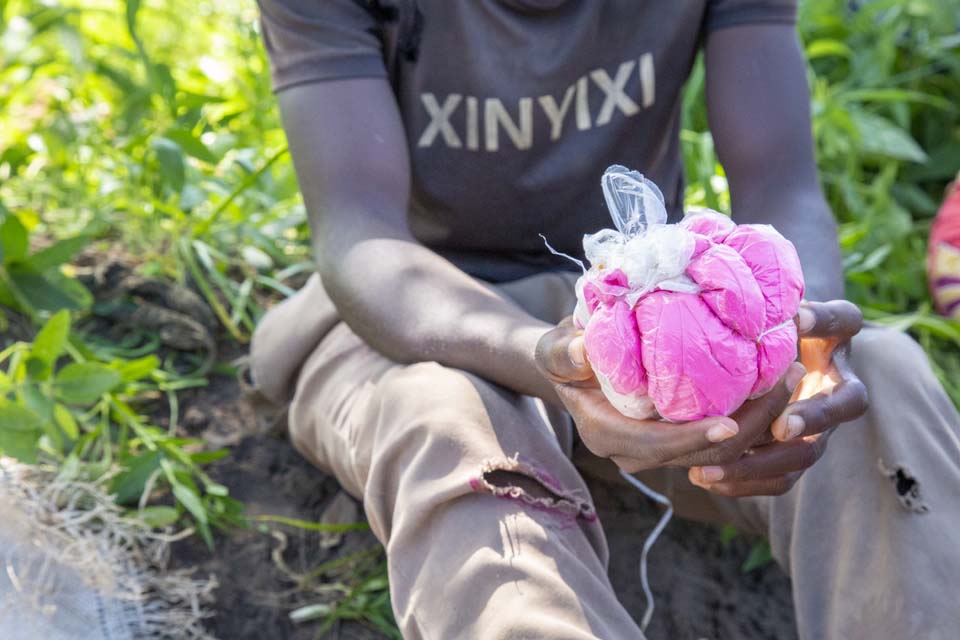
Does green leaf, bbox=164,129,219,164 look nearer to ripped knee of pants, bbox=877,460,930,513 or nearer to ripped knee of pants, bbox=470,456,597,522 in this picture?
ripped knee of pants, bbox=470,456,597,522

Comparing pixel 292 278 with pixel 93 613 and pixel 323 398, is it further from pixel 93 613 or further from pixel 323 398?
pixel 93 613

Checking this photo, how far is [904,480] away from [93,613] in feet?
3.19

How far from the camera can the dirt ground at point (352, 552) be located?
157 cm

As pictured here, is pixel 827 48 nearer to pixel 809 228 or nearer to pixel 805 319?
pixel 809 228

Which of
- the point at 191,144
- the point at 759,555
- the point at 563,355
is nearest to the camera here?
the point at 563,355

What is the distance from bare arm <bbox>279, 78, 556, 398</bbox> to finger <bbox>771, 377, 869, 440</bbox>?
251 millimetres

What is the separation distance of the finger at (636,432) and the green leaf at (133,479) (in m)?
0.73

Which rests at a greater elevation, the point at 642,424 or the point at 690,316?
the point at 690,316

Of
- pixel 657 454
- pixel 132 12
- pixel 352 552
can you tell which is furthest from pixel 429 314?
pixel 132 12

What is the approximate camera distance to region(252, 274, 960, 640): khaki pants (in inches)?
41.2

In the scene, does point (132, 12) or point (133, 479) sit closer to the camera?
point (133, 479)

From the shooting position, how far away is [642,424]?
1.01m

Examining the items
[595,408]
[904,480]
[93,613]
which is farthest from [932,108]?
[93,613]

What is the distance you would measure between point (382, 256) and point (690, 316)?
52cm
